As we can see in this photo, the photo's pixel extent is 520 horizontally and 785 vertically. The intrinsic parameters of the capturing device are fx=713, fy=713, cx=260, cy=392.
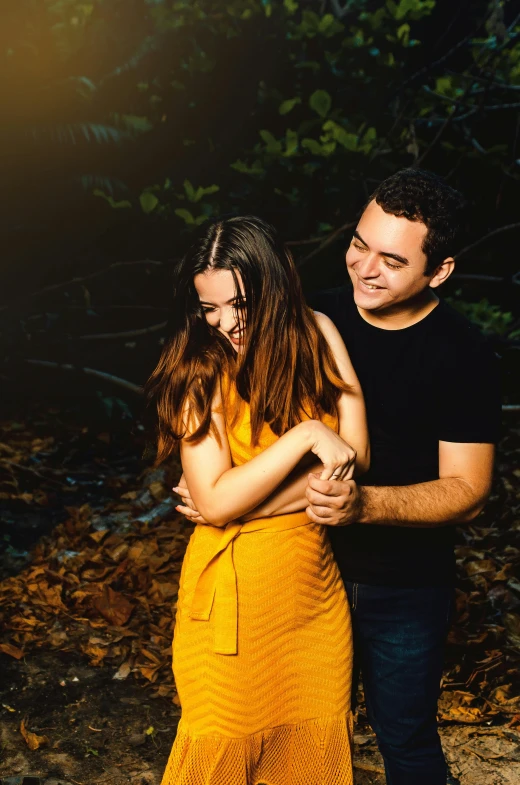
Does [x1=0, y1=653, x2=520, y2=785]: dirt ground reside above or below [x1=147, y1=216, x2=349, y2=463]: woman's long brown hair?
below

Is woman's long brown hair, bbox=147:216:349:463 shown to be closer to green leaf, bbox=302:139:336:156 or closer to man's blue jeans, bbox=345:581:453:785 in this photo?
man's blue jeans, bbox=345:581:453:785

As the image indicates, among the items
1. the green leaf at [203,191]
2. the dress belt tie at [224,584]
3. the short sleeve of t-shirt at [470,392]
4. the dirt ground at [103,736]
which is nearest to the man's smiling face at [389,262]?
the short sleeve of t-shirt at [470,392]

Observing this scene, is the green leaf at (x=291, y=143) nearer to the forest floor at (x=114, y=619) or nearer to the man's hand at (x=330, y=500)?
the forest floor at (x=114, y=619)

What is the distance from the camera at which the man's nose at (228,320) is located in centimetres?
218

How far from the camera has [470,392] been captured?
7.64ft

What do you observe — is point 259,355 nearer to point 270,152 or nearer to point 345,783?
point 345,783

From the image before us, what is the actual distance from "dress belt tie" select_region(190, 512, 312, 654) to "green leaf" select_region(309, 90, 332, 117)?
4.39m

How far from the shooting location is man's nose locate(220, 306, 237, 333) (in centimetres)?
218

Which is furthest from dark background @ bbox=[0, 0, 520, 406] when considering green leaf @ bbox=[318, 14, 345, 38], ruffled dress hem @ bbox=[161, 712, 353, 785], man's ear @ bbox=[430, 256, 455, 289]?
ruffled dress hem @ bbox=[161, 712, 353, 785]

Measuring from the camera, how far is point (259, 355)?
2.20 metres

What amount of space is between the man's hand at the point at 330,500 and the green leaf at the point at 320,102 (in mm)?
4385

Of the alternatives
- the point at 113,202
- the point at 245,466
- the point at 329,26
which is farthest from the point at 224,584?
the point at 329,26

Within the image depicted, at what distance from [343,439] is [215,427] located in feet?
1.40

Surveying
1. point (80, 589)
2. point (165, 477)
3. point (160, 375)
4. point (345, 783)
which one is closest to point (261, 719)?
point (345, 783)
